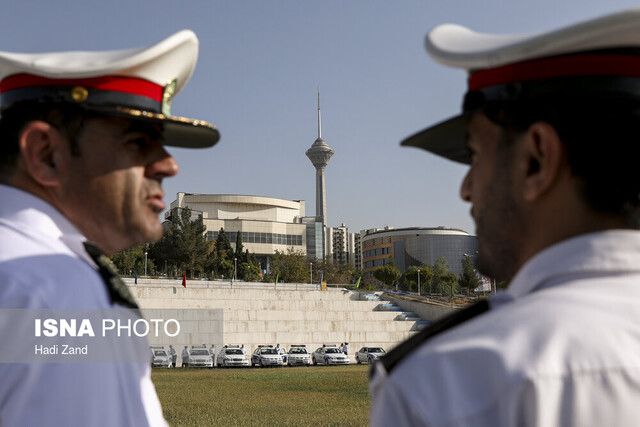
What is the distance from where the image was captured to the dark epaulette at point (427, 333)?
131cm

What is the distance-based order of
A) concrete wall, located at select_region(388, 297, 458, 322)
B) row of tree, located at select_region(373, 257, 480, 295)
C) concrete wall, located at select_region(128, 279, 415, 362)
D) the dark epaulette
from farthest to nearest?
1. row of tree, located at select_region(373, 257, 480, 295)
2. concrete wall, located at select_region(388, 297, 458, 322)
3. concrete wall, located at select_region(128, 279, 415, 362)
4. the dark epaulette

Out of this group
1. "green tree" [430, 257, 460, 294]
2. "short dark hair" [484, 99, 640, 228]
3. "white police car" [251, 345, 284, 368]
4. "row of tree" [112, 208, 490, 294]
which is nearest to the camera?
"short dark hair" [484, 99, 640, 228]

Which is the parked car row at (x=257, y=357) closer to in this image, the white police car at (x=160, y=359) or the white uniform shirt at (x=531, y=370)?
the white police car at (x=160, y=359)

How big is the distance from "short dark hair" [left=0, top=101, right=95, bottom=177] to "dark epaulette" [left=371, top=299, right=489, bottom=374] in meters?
1.24

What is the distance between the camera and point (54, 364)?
1743 millimetres

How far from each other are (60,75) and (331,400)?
15.0m

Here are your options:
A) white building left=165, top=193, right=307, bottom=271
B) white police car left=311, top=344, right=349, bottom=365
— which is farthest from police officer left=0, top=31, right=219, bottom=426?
white building left=165, top=193, right=307, bottom=271

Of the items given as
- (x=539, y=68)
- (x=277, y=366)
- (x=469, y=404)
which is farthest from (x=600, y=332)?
(x=277, y=366)

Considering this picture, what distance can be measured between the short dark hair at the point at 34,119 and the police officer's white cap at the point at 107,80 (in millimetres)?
22

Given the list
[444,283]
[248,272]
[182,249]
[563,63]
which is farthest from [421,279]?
[563,63]

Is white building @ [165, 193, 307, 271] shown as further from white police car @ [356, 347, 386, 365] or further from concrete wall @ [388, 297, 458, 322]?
white police car @ [356, 347, 386, 365]

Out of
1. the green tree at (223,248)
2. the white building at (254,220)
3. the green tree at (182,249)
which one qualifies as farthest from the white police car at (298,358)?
the white building at (254,220)

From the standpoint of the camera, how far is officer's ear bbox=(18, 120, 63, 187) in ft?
6.66

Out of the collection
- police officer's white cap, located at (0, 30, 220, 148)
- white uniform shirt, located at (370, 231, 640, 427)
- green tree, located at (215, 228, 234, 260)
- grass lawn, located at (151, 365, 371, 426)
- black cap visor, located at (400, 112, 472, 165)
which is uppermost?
green tree, located at (215, 228, 234, 260)
